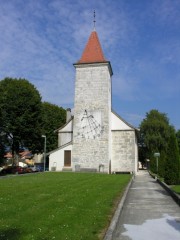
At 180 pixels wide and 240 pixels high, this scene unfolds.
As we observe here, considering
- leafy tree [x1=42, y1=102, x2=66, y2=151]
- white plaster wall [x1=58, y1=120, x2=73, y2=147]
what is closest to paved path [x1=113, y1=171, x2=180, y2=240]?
white plaster wall [x1=58, y1=120, x2=73, y2=147]

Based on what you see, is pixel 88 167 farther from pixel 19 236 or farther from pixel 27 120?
pixel 19 236

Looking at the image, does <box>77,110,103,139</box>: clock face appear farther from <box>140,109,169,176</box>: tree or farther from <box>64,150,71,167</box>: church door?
<box>140,109,169,176</box>: tree

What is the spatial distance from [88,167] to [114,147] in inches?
190

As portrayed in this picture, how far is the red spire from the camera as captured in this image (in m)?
46.8

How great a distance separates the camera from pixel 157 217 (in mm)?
10484

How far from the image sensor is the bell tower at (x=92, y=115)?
A: 44219 mm

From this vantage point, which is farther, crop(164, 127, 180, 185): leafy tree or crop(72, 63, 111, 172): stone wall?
crop(72, 63, 111, 172): stone wall

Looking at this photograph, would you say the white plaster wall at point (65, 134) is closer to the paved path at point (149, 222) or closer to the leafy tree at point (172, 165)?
the leafy tree at point (172, 165)

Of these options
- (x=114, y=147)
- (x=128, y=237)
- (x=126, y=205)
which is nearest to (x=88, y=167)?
(x=114, y=147)

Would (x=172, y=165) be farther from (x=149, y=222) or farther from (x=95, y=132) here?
(x=95, y=132)

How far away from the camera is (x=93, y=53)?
47.6 meters

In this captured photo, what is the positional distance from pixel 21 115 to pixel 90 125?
31.3 feet

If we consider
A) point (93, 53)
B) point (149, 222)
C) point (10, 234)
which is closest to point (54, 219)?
point (10, 234)

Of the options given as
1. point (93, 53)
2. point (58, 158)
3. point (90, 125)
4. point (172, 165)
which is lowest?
point (172, 165)
